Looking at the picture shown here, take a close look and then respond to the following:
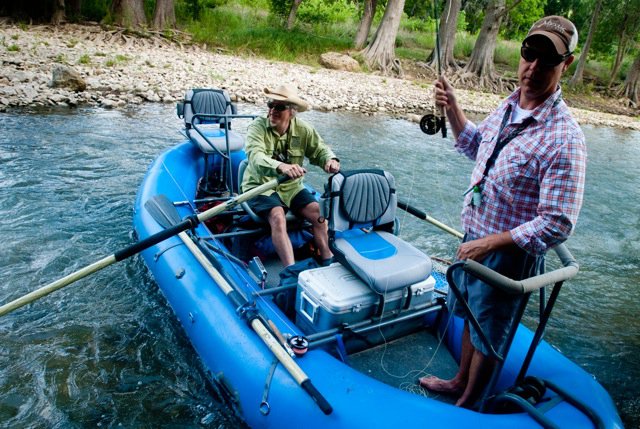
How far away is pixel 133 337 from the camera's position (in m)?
3.87

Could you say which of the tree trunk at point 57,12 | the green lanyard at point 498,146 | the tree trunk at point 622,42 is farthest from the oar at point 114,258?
the tree trunk at point 622,42

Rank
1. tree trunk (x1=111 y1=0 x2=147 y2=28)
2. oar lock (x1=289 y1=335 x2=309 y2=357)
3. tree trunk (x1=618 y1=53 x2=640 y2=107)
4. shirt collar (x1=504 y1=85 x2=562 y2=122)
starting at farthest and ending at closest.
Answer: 1. tree trunk (x1=618 y1=53 x2=640 y2=107)
2. tree trunk (x1=111 y1=0 x2=147 y2=28)
3. oar lock (x1=289 y1=335 x2=309 y2=357)
4. shirt collar (x1=504 y1=85 x2=562 y2=122)

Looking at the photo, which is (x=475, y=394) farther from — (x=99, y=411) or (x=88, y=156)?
(x=88, y=156)

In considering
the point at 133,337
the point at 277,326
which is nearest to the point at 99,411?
the point at 133,337

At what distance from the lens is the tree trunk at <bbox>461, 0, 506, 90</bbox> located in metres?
19.1

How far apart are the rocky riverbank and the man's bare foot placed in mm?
8826

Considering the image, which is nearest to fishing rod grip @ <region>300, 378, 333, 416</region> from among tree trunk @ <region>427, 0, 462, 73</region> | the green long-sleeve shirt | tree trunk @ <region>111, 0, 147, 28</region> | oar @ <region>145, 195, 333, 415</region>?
oar @ <region>145, 195, 333, 415</region>

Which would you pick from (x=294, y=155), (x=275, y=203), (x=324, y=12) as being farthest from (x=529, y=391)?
(x=324, y=12)

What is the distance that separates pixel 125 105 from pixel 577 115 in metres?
14.6

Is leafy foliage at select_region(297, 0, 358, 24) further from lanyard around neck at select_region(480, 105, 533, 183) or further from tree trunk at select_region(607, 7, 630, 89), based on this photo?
lanyard around neck at select_region(480, 105, 533, 183)

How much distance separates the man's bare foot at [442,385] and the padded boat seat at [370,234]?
0.57 meters

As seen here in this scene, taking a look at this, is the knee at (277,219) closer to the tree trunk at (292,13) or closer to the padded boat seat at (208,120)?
the padded boat seat at (208,120)

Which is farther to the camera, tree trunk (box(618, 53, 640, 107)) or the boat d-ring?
tree trunk (box(618, 53, 640, 107))

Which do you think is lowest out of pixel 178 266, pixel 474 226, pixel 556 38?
pixel 178 266
